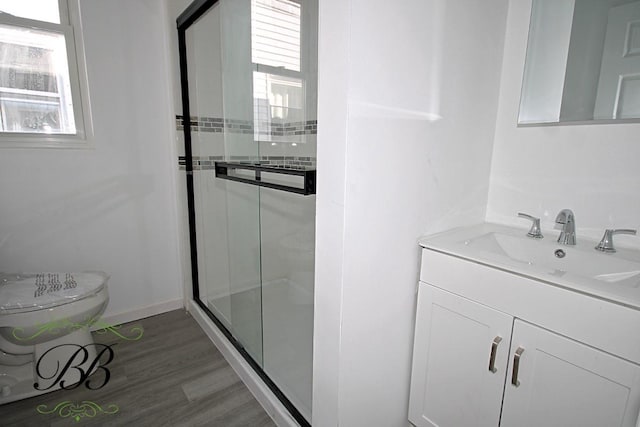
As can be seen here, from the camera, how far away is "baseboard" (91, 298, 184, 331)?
2018mm

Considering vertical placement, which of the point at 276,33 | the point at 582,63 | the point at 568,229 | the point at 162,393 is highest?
the point at 276,33

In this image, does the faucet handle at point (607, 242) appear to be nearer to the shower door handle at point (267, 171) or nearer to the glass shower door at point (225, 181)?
the shower door handle at point (267, 171)

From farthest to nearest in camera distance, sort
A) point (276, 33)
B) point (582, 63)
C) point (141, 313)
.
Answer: point (141, 313) < point (276, 33) < point (582, 63)

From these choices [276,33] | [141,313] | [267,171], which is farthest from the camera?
[141,313]

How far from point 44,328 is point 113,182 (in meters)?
0.88

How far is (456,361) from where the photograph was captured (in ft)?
3.42

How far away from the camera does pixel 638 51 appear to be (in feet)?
3.35

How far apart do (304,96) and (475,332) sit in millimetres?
1166

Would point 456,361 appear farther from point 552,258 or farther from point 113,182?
point 113,182

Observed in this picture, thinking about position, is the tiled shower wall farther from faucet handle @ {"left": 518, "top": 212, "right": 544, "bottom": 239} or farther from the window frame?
faucet handle @ {"left": 518, "top": 212, "right": 544, "bottom": 239}

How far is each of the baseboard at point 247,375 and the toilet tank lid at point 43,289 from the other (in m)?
0.65

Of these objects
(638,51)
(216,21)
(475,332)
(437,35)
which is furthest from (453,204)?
(216,21)

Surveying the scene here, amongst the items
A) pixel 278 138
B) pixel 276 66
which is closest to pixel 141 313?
pixel 278 138

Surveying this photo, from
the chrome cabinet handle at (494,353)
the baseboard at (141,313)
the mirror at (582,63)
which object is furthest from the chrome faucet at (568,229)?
the baseboard at (141,313)
